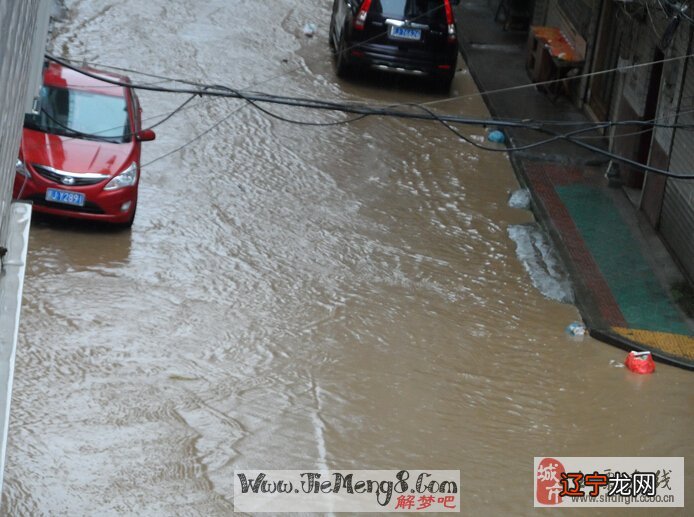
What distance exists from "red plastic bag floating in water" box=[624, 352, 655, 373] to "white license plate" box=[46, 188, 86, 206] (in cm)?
596

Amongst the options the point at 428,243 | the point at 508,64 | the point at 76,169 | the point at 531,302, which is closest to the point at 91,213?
the point at 76,169

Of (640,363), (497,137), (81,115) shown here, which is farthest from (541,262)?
(81,115)

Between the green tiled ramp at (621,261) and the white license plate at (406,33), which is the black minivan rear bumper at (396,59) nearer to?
the white license plate at (406,33)

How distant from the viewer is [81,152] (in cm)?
1182

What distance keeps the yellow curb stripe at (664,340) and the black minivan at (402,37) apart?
7962mm

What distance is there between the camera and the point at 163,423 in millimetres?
8938

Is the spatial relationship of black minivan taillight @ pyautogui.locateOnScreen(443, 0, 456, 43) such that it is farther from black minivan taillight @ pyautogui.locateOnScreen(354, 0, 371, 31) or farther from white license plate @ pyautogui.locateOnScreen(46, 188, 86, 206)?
white license plate @ pyautogui.locateOnScreen(46, 188, 86, 206)

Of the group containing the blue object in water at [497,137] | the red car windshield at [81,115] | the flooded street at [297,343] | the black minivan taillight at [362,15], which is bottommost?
the flooded street at [297,343]

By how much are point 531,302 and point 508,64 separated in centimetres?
999

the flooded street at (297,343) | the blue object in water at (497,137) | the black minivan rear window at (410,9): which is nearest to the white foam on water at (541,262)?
the flooded street at (297,343)

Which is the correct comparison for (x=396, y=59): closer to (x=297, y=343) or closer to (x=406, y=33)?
(x=406, y=33)

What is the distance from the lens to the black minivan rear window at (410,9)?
18203 mm

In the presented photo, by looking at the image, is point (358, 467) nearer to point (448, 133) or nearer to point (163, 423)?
point (163, 423)

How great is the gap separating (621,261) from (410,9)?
22.9ft
